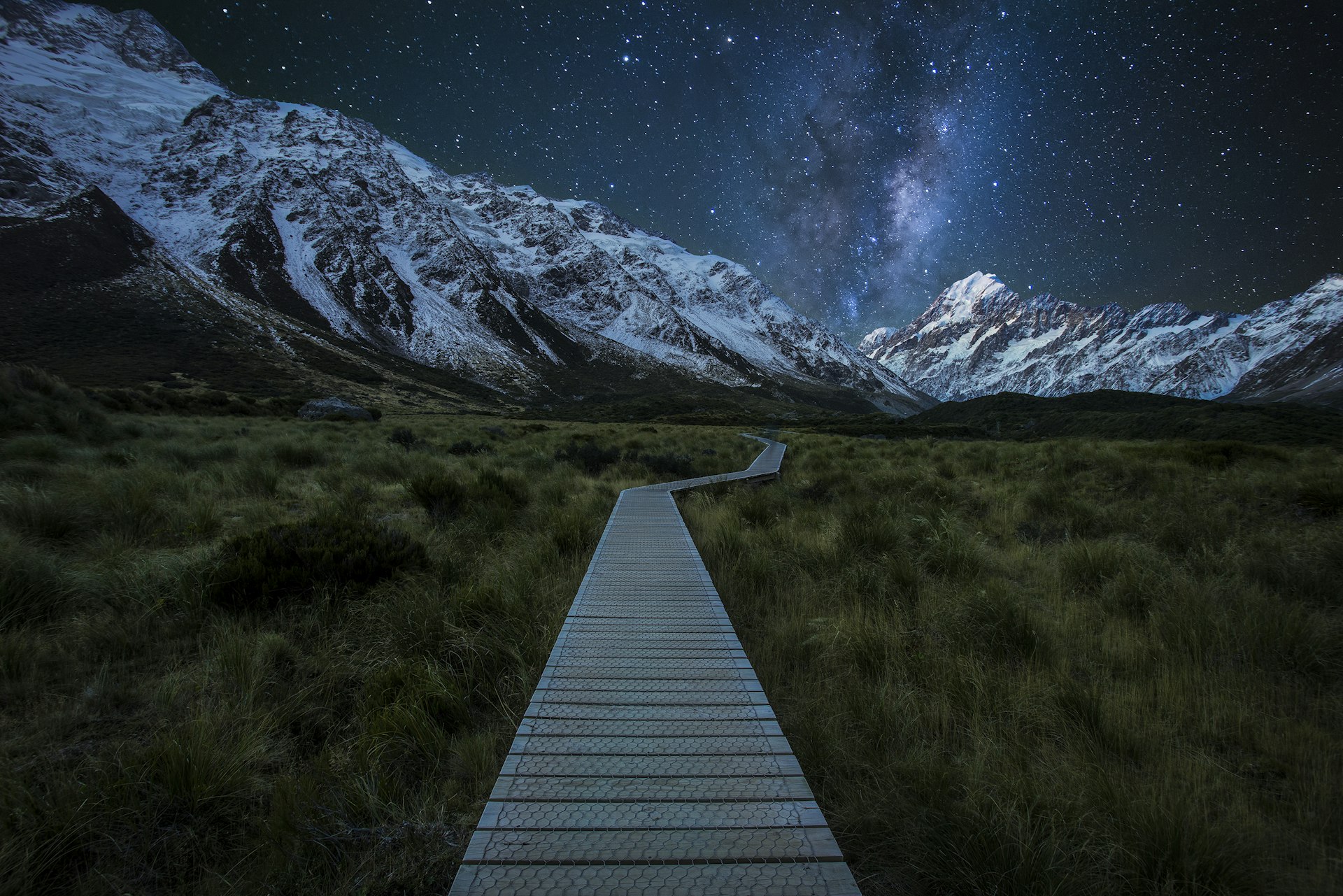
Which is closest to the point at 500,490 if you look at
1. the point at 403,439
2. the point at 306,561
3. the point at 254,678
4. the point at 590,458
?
the point at 306,561

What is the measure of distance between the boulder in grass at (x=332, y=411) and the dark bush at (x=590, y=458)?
20.7m

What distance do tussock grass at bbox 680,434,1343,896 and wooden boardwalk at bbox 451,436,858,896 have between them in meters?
0.38

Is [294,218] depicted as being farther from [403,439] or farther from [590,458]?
[590,458]

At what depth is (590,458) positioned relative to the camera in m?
14.0

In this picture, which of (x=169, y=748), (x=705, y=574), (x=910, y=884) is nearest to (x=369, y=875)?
(x=169, y=748)

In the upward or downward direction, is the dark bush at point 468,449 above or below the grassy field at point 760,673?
below

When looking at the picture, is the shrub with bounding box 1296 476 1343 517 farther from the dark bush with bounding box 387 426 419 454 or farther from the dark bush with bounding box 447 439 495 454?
the dark bush with bounding box 387 426 419 454

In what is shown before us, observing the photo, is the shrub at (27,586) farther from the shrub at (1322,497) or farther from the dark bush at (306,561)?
the shrub at (1322,497)

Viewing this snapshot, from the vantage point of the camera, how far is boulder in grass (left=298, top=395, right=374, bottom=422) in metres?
29.2

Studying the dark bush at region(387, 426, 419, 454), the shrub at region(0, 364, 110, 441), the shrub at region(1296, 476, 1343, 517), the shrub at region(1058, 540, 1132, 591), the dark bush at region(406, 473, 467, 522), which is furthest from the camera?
the dark bush at region(387, 426, 419, 454)

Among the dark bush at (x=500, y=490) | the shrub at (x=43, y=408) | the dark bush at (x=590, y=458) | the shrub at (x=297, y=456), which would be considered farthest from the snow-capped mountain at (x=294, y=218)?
the dark bush at (x=500, y=490)

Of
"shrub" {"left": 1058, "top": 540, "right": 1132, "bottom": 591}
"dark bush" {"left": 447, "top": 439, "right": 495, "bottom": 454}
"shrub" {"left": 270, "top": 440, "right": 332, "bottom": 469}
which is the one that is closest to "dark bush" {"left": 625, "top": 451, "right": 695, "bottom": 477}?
"dark bush" {"left": 447, "top": 439, "right": 495, "bottom": 454}

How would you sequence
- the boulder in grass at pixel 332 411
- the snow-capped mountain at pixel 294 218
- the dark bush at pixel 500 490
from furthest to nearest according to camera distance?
the snow-capped mountain at pixel 294 218 < the boulder in grass at pixel 332 411 < the dark bush at pixel 500 490

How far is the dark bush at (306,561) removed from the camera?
389 centimetres
